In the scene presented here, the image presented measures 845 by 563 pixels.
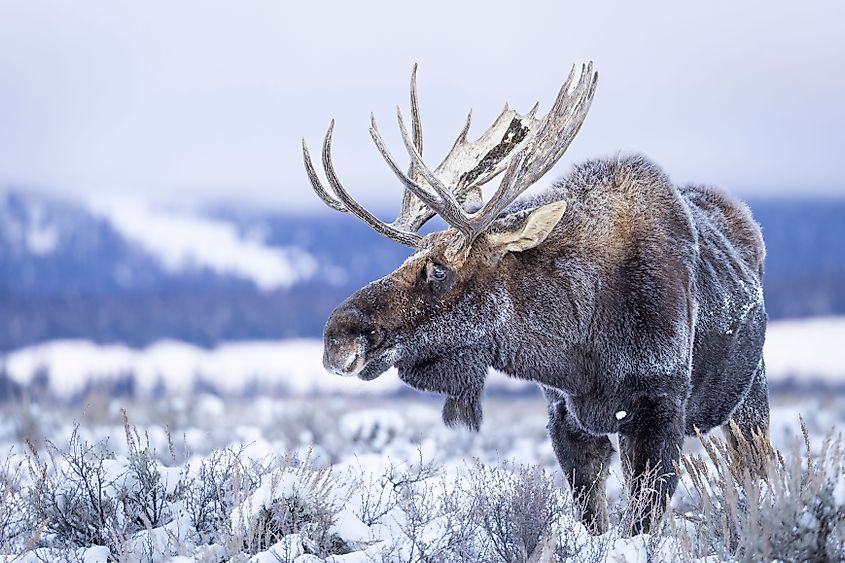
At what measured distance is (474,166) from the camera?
6219mm

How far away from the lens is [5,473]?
500cm

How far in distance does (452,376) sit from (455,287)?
1.51 feet

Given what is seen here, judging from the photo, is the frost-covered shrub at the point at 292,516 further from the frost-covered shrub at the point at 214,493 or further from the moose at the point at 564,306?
the moose at the point at 564,306

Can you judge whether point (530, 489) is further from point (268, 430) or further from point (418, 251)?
point (268, 430)

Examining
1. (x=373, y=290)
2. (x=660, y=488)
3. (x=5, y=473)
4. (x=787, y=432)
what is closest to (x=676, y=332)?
(x=660, y=488)

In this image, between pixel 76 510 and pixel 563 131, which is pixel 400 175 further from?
pixel 76 510

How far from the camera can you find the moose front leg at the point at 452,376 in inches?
213

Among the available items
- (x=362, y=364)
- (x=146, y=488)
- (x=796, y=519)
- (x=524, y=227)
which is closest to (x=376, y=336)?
(x=362, y=364)

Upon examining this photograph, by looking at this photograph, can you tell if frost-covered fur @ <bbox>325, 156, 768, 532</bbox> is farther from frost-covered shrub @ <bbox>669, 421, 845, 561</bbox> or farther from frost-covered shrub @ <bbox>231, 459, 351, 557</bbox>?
frost-covered shrub @ <bbox>669, 421, 845, 561</bbox>

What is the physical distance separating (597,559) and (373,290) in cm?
169

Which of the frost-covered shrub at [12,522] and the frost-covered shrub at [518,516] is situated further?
the frost-covered shrub at [12,522]

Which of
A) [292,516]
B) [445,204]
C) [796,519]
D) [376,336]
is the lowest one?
[796,519]

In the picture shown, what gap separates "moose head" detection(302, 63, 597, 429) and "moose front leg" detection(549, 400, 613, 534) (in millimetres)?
529

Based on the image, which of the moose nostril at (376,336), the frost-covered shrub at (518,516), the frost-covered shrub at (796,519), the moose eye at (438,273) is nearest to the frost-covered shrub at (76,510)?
the moose nostril at (376,336)
